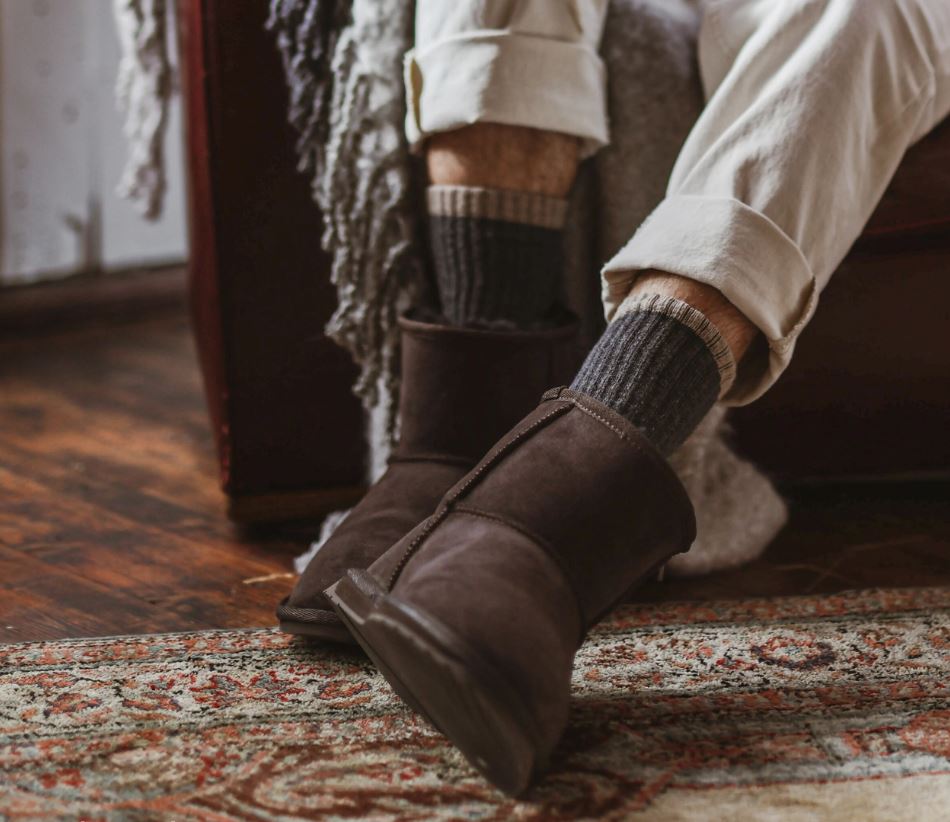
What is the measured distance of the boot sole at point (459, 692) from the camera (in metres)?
0.50

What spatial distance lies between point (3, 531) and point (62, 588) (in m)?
0.16

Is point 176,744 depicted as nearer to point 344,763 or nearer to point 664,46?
point 344,763

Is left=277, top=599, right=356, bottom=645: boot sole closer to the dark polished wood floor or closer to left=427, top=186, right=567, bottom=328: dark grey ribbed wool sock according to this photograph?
the dark polished wood floor

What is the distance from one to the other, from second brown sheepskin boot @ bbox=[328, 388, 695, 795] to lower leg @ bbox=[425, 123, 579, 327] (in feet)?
0.58

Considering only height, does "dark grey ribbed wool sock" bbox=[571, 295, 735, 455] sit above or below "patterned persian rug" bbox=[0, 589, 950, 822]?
above

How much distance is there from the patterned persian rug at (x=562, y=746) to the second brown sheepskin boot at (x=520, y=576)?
0.04m

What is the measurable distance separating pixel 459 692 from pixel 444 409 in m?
0.27

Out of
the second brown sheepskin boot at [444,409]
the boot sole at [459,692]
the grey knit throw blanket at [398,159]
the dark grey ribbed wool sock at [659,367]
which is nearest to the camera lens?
the boot sole at [459,692]

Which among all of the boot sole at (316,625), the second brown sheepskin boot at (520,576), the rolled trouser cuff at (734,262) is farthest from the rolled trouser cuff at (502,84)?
the boot sole at (316,625)

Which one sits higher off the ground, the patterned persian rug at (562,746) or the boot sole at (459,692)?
the boot sole at (459,692)

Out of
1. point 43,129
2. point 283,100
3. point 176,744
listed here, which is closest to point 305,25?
point 283,100

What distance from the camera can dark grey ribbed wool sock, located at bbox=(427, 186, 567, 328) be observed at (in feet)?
2.49

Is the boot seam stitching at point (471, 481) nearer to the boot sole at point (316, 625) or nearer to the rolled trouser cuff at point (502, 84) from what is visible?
the boot sole at point (316, 625)

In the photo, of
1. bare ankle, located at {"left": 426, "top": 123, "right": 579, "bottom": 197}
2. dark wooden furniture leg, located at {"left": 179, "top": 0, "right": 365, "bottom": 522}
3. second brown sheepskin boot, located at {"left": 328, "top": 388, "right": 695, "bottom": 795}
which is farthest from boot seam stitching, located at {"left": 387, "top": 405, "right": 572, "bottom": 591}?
dark wooden furniture leg, located at {"left": 179, "top": 0, "right": 365, "bottom": 522}
